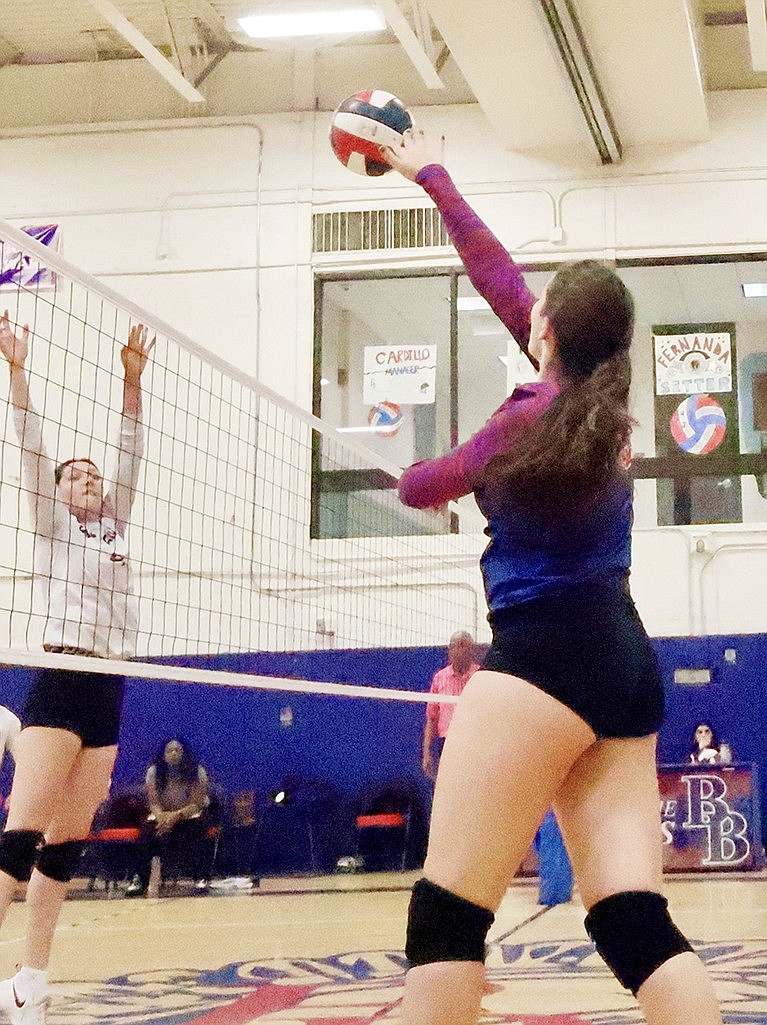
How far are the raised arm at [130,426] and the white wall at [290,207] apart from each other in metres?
7.18

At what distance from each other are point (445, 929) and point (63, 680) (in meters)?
2.18

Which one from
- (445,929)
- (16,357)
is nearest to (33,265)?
(16,357)

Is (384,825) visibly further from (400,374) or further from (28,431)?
(28,431)

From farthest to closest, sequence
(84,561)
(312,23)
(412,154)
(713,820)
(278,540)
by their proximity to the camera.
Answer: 1. (278,540)
2. (312,23)
3. (713,820)
4. (84,561)
5. (412,154)

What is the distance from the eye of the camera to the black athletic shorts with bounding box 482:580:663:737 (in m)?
2.04

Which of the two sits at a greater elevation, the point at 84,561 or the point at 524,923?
the point at 84,561

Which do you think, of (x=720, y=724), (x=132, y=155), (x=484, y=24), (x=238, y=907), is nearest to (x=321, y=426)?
(x=238, y=907)

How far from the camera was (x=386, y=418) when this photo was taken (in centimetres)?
1158

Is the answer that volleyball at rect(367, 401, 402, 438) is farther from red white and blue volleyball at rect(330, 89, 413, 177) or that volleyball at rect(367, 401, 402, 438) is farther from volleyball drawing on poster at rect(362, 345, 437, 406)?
red white and blue volleyball at rect(330, 89, 413, 177)

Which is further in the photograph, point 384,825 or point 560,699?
point 384,825

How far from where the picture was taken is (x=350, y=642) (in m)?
10.9

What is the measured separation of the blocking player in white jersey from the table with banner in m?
5.80

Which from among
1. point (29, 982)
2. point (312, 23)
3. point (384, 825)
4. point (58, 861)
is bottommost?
point (384, 825)

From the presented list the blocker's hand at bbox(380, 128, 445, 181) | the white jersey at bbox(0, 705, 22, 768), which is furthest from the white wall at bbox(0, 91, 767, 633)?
the blocker's hand at bbox(380, 128, 445, 181)
